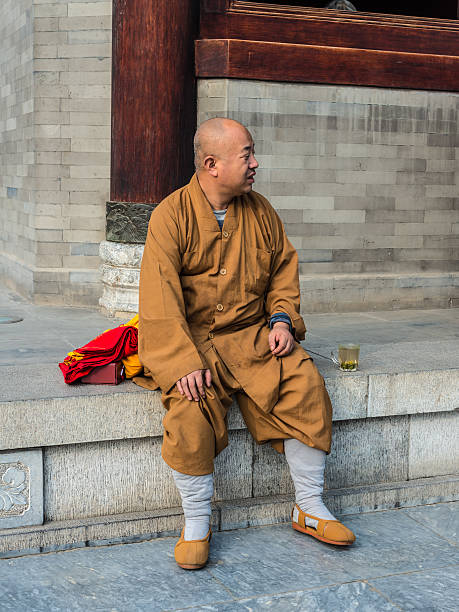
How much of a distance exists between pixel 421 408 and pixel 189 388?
4.21ft

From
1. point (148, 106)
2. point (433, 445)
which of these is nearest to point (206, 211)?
point (433, 445)

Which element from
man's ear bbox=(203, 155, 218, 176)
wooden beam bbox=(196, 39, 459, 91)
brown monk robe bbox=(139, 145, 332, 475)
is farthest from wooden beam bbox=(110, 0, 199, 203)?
man's ear bbox=(203, 155, 218, 176)

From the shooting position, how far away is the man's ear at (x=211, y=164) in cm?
366

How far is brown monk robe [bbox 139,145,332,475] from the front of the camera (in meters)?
3.48

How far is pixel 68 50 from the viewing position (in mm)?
7469

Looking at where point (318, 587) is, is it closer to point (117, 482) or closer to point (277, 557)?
point (277, 557)

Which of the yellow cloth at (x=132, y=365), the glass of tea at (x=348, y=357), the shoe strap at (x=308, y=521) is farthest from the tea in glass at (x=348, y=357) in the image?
the yellow cloth at (x=132, y=365)

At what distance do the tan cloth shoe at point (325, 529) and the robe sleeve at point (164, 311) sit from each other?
2.57 feet

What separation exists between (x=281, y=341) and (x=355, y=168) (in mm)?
4183

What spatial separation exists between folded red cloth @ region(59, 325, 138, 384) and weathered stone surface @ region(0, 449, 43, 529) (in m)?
0.38

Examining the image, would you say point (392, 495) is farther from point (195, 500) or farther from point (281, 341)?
point (195, 500)

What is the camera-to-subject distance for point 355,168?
752 centimetres

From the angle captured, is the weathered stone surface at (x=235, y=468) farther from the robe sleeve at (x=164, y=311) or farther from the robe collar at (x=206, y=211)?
the robe collar at (x=206, y=211)

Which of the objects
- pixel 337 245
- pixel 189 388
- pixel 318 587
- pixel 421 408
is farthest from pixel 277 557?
pixel 337 245
